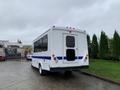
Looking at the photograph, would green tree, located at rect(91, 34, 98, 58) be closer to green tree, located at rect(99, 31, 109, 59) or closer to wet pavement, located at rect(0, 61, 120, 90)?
green tree, located at rect(99, 31, 109, 59)

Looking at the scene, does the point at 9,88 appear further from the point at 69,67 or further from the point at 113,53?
the point at 113,53

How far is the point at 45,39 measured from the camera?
36.7 ft

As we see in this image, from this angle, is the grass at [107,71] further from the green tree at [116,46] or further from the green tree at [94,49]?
the green tree at [94,49]

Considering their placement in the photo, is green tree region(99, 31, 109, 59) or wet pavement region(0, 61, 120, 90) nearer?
wet pavement region(0, 61, 120, 90)

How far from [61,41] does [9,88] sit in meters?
4.03

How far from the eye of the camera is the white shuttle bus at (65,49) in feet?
33.0

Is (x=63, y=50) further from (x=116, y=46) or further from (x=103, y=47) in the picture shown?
(x=103, y=47)

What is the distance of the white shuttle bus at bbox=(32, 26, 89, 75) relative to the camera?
1005 centimetres

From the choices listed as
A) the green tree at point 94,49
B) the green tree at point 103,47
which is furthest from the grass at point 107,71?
the green tree at point 94,49

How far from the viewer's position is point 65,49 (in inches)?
412

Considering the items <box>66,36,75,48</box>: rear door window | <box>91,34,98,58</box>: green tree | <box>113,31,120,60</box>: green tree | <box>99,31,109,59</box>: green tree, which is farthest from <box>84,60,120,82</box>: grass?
<box>91,34,98,58</box>: green tree

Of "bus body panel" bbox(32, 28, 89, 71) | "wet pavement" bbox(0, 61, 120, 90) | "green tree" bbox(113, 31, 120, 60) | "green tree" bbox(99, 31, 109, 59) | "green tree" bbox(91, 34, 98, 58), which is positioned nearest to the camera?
"wet pavement" bbox(0, 61, 120, 90)

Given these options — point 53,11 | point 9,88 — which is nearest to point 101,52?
point 53,11

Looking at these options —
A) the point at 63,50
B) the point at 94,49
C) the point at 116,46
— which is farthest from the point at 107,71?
the point at 94,49
